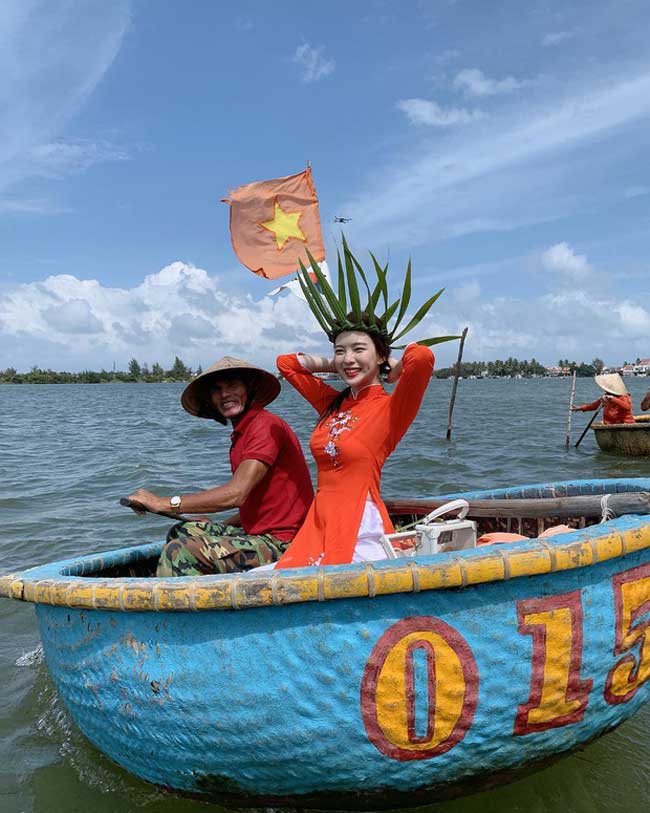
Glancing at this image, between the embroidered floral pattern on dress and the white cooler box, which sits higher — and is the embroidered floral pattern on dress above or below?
above

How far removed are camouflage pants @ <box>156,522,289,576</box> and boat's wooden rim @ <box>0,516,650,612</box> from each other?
1.56 ft

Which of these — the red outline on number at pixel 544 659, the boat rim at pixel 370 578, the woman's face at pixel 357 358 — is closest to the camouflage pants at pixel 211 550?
the boat rim at pixel 370 578

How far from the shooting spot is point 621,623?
8.64 ft

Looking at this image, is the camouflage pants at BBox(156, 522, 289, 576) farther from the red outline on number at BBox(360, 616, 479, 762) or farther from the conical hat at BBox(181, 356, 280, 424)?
the red outline on number at BBox(360, 616, 479, 762)

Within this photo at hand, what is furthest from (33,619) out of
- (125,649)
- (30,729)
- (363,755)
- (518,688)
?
(518,688)

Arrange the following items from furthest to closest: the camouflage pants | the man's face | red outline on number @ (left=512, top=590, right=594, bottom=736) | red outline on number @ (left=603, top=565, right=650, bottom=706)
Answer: the man's face < the camouflage pants < red outline on number @ (left=603, top=565, right=650, bottom=706) < red outline on number @ (left=512, top=590, right=594, bottom=736)

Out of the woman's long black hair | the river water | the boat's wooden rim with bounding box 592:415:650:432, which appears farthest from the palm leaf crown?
the boat's wooden rim with bounding box 592:415:650:432

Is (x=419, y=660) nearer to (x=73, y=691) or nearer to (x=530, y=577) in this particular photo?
(x=530, y=577)

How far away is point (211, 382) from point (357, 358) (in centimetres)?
97

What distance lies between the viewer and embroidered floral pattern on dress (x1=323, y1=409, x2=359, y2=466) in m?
2.98

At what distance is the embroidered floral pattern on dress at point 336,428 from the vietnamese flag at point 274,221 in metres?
1.76

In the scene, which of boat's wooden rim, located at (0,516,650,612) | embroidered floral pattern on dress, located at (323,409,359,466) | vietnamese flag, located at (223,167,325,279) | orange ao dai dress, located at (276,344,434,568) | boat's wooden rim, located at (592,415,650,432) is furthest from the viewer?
boat's wooden rim, located at (592,415,650,432)

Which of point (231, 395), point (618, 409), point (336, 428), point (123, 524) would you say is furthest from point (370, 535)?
point (618, 409)

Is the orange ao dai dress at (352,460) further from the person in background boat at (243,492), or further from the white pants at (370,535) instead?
the person in background boat at (243,492)
